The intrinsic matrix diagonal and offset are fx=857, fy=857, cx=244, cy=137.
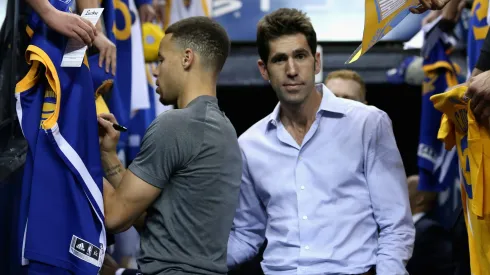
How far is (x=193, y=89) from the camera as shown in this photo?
261 cm

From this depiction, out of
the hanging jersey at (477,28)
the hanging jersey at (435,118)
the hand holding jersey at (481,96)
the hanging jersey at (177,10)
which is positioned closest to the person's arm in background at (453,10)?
the hanging jersey at (435,118)

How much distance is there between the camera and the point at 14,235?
238 centimetres

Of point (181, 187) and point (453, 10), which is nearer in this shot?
point (181, 187)

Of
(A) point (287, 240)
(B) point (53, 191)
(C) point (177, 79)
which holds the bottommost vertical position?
(A) point (287, 240)

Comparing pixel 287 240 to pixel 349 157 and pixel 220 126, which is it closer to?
pixel 349 157

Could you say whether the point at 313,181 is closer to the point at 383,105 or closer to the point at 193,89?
the point at 193,89

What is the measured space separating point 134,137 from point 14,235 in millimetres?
1683

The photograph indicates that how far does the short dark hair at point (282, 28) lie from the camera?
307 centimetres

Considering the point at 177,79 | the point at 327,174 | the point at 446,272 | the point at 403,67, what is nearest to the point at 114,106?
the point at 177,79

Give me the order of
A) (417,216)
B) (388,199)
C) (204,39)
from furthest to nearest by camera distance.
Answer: (417,216)
(388,199)
(204,39)

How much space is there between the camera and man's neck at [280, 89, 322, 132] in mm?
3062

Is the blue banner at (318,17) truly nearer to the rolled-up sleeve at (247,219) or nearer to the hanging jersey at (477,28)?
the hanging jersey at (477,28)

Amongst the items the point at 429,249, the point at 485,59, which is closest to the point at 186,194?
the point at 485,59

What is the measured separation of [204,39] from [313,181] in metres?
0.65
